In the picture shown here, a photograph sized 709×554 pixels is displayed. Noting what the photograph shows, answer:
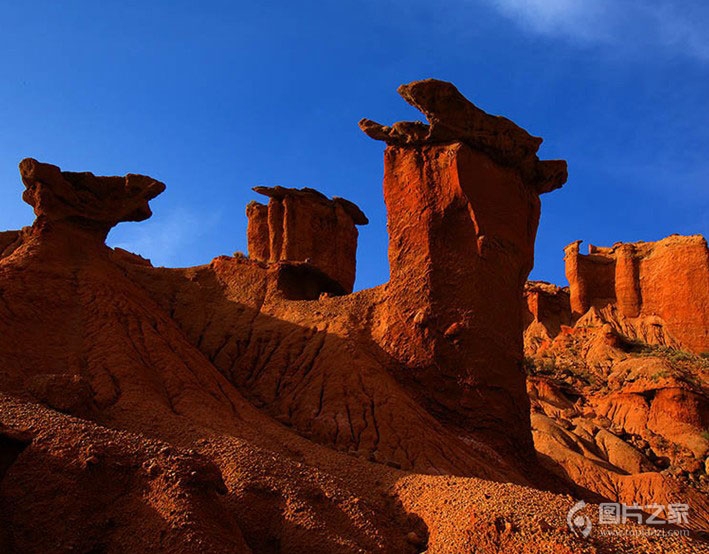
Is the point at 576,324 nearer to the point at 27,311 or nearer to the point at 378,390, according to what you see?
the point at 378,390

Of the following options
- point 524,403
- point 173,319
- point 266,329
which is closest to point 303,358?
point 266,329

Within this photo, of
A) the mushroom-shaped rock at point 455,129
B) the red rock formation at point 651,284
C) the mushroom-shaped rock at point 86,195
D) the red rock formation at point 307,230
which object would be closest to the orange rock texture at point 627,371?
the red rock formation at point 651,284

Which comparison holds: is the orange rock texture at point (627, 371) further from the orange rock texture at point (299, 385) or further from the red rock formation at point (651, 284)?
the orange rock texture at point (299, 385)

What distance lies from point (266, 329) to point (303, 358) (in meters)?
1.84

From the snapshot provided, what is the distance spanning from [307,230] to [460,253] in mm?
12924

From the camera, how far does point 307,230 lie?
104ft

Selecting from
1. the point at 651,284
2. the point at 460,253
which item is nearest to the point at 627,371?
the point at 651,284

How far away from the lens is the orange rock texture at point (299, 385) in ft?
33.5

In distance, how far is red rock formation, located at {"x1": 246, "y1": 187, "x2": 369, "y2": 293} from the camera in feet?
104

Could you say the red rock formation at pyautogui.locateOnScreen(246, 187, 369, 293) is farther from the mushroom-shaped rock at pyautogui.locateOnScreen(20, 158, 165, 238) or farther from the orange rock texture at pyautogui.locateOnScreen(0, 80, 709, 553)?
the mushroom-shaped rock at pyautogui.locateOnScreen(20, 158, 165, 238)

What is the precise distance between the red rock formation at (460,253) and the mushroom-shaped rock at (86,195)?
6.40m

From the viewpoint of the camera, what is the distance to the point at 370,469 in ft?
45.6

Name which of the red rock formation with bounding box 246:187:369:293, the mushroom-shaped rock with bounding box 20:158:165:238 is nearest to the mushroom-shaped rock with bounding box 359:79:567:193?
the mushroom-shaped rock with bounding box 20:158:165:238

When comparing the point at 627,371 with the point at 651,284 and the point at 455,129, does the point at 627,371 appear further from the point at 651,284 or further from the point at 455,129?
the point at 455,129
